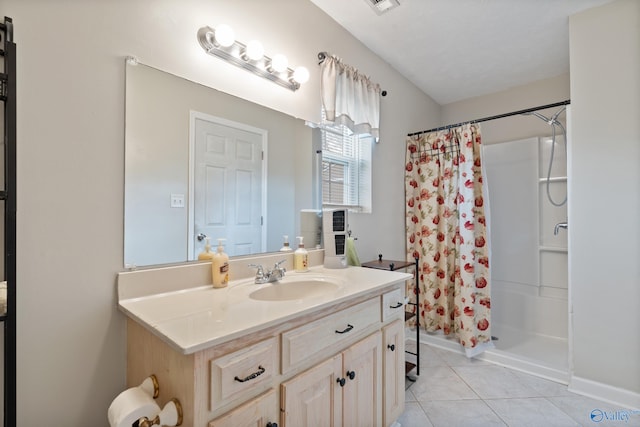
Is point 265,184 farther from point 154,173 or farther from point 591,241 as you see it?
point 591,241

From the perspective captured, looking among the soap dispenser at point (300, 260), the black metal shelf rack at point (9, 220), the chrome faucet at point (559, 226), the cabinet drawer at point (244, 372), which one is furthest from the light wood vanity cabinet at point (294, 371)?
the chrome faucet at point (559, 226)

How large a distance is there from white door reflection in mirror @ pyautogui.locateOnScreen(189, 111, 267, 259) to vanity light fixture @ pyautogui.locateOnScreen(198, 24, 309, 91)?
0.28 meters

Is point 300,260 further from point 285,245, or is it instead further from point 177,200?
point 177,200

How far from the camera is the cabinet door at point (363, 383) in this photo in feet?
3.83

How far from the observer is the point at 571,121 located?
1.91 m

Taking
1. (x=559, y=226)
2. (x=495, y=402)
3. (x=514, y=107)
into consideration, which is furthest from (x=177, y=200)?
(x=514, y=107)

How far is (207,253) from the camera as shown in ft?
4.17

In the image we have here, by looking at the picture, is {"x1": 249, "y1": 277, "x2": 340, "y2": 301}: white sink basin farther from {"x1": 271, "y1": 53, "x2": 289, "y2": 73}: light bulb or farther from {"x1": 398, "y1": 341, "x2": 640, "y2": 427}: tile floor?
{"x1": 271, "y1": 53, "x2": 289, "y2": 73}: light bulb

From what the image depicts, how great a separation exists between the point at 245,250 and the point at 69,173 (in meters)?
0.72

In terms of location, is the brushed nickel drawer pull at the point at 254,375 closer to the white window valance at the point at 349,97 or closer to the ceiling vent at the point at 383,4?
the white window valance at the point at 349,97

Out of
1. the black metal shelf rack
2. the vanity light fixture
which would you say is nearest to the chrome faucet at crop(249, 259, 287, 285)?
the black metal shelf rack

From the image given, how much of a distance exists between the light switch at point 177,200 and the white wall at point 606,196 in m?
2.28

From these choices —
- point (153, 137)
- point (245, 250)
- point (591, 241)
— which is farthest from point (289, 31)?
point (591, 241)

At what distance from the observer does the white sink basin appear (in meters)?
1.30
